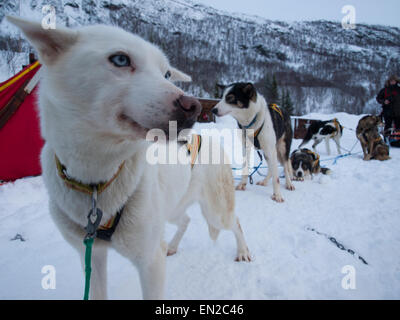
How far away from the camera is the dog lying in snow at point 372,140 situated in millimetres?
6590

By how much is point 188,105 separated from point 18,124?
13.2 feet

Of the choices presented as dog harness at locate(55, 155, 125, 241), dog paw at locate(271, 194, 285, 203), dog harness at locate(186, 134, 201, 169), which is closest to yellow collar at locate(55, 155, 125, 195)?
dog harness at locate(55, 155, 125, 241)

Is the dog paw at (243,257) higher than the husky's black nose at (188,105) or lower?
lower

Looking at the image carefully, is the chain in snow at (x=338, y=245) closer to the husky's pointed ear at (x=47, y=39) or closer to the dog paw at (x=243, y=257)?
the dog paw at (x=243, y=257)

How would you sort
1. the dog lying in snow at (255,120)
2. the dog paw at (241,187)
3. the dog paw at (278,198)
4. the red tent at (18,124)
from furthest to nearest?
the dog paw at (241,187) < the dog lying in snow at (255,120) < the dog paw at (278,198) < the red tent at (18,124)

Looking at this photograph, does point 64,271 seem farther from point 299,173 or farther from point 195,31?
point 195,31

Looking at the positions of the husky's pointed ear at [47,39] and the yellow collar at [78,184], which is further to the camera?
the yellow collar at [78,184]

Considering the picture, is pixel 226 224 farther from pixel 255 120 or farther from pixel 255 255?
pixel 255 120

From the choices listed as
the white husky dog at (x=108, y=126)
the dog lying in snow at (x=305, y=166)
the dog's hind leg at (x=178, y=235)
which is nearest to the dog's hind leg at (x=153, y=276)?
the white husky dog at (x=108, y=126)

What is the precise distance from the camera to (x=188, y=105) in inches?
35.3

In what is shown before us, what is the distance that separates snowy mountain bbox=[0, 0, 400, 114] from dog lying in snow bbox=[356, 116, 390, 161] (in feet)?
63.5

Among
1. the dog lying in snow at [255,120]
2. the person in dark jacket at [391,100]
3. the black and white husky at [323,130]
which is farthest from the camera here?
the black and white husky at [323,130]

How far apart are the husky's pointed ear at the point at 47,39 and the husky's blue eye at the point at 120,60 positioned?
222 mm

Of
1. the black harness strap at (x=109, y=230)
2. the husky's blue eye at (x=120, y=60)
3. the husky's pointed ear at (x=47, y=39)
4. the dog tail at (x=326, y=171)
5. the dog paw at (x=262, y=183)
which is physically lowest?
the dog paw at (x=262, y=183)
